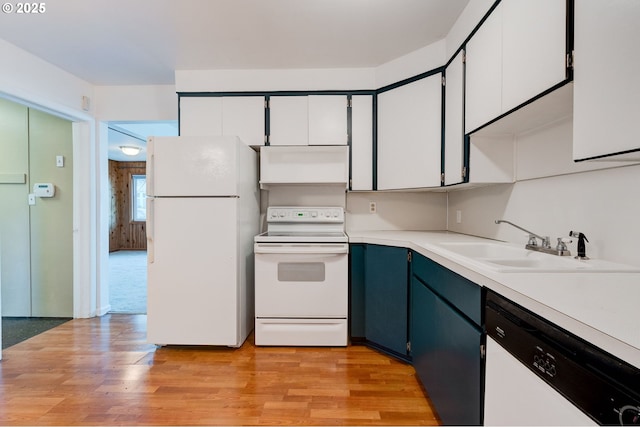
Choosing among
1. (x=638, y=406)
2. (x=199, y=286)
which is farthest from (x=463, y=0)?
(x=199, y=286)

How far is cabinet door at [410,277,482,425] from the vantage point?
1.08 m

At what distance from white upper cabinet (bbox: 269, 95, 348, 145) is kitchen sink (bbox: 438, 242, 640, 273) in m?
1.37

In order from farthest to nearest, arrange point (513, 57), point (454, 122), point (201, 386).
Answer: point (454, 122)
point (201, 386)
point (513, 57)

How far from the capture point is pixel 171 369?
78.7 inches

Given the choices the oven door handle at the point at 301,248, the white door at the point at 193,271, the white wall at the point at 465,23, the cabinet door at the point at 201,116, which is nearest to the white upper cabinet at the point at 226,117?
the cabinet door at the point at 201,116

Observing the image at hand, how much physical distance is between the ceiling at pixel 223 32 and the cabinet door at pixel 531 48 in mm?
657

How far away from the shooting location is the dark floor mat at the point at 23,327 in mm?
2480

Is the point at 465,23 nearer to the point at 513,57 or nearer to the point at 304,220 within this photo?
the point at 513,57

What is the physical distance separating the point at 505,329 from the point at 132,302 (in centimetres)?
388

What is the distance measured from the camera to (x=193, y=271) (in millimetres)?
2193

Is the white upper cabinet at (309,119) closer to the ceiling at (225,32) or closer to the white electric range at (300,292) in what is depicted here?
the ceiling at (225,32)

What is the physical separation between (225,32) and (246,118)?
69cm

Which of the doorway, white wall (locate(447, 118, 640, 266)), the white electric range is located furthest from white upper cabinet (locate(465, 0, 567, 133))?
the doorway

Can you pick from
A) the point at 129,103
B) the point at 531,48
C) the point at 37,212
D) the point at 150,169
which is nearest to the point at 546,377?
the point at 531,48
